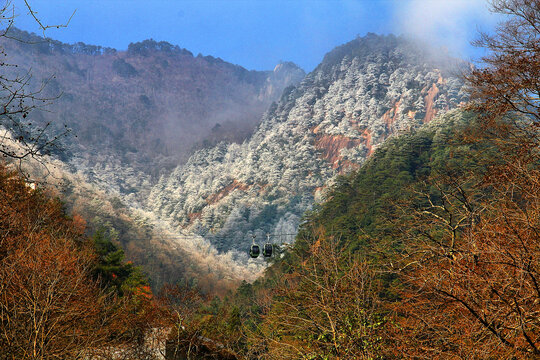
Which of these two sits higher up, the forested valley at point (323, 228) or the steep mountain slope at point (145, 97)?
the steep mountain slope at point (145, 97)

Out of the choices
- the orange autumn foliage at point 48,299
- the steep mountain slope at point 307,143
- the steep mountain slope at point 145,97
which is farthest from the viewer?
the steep mountain slope at point 145,97

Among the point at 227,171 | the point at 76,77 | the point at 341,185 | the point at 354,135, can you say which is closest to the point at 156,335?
the point at 341,185

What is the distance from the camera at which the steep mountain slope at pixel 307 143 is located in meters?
67.1

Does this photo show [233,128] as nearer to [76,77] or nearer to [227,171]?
[227,171]

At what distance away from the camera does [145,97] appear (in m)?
140

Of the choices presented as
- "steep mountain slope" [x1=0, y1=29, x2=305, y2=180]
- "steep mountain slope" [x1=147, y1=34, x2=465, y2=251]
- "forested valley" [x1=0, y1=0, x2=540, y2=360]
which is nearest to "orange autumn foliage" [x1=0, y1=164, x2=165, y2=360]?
"forested valley" [x1=0, y1=0, x2=540, y2=360]

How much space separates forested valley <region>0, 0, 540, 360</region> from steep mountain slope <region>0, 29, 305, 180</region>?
6671 millimetres

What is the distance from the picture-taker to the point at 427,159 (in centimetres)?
3278

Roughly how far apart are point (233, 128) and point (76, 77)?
61.2 m

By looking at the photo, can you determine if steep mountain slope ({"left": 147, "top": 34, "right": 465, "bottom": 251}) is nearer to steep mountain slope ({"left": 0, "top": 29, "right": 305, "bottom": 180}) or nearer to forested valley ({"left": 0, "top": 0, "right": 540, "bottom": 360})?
forested valley ({"left": 0, "top": 0, "right": 540, "bottom": 360})

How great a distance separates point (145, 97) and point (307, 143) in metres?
82.6

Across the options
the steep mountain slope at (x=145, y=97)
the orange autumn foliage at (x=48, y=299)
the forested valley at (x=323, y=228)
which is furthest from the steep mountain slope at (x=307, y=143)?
the orange autumn foliage at (x=48, y=299)

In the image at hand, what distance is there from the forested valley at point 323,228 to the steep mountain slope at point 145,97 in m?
6.67

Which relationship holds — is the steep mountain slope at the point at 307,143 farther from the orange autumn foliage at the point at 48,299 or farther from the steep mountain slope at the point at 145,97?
the orange autumn foliage at the point at 48,299
